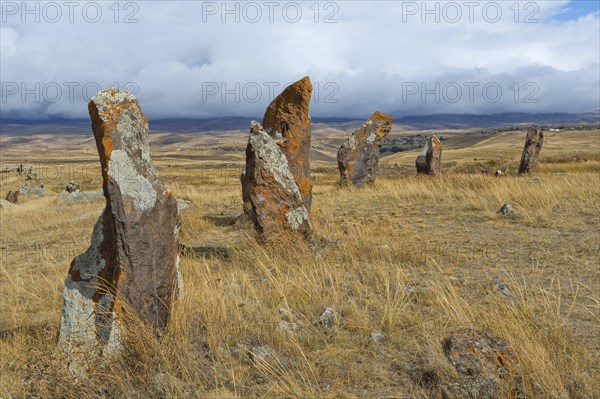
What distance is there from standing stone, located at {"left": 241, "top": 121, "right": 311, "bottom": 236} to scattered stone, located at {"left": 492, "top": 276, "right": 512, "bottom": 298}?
3.67m

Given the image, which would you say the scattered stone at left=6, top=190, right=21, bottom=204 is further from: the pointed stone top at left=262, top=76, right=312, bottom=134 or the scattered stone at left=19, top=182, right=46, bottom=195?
the pointed stone top at left=262, top=76, right=312, bottom=134

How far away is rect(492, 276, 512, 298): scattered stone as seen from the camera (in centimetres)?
551

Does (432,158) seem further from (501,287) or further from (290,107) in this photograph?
(501,287)

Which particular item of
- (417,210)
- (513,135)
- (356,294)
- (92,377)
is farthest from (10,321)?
(513,135)

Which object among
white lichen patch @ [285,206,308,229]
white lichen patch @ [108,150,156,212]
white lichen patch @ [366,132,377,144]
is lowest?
white lichen patch @ [285,206,308,229]

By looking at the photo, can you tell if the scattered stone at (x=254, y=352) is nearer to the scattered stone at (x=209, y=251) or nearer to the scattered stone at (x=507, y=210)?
the scattered stone at (x=209, y=251)

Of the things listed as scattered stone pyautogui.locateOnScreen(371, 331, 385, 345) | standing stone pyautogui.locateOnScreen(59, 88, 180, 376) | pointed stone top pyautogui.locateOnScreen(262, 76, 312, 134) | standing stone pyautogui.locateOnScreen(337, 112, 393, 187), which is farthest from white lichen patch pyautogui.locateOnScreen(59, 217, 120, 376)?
standing stone pyautogui.locateOnScreen(337, 112, 393, 187)

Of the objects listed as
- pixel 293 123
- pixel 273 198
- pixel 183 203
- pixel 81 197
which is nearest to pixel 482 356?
pixel 273 198

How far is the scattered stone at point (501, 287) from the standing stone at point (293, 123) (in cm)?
624

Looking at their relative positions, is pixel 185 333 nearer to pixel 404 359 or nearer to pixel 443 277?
pixel 404 359

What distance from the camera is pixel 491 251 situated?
7996mm

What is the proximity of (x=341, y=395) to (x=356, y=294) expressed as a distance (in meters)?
2.28

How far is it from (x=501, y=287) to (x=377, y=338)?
2.20 metres

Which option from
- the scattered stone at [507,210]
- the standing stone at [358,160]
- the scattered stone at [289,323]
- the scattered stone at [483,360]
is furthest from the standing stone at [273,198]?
the standing stone at [358,160]
